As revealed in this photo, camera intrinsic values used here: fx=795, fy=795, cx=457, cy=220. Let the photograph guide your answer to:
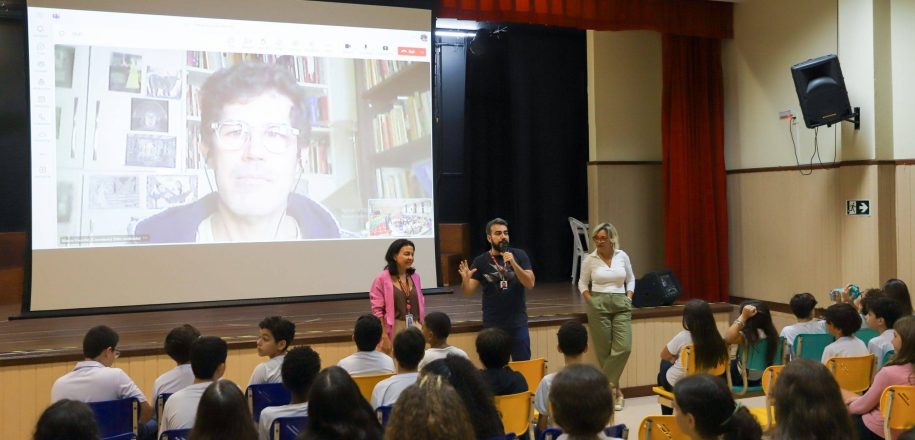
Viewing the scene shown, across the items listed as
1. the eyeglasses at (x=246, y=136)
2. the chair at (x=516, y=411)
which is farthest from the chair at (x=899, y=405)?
the eyeglasses at (x=246, y=136)

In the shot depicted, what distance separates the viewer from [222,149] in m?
6.38

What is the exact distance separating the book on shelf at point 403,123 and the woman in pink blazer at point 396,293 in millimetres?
2250

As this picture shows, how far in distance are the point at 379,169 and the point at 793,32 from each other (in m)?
4.19

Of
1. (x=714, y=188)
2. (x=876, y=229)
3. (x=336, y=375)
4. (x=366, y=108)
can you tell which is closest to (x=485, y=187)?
(x=714, y=188)

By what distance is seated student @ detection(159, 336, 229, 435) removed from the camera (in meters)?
2.89

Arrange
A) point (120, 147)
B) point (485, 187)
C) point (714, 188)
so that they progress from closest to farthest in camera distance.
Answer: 1. point (120, 147)
2. point (714, 188)
3. point (485, 187)

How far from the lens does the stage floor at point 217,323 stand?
16.5 feet

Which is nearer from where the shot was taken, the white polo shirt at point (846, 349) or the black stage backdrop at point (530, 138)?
the white polo shirt at point (846, 349)

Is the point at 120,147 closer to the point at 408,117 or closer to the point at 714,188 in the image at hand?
the point at 408,117

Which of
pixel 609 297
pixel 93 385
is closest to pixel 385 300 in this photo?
pixel 609 297

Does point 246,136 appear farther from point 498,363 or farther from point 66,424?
point 66,424

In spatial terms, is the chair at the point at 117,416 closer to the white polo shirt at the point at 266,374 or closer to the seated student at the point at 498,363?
the white polo shirt at the point at 266,374

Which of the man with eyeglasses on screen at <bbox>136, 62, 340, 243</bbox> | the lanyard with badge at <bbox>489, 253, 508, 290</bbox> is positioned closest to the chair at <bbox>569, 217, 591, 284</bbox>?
the man with eyeglasses on screen at <bbox>136, 62, 340, 243</bbox>

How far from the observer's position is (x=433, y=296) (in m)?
7.52
